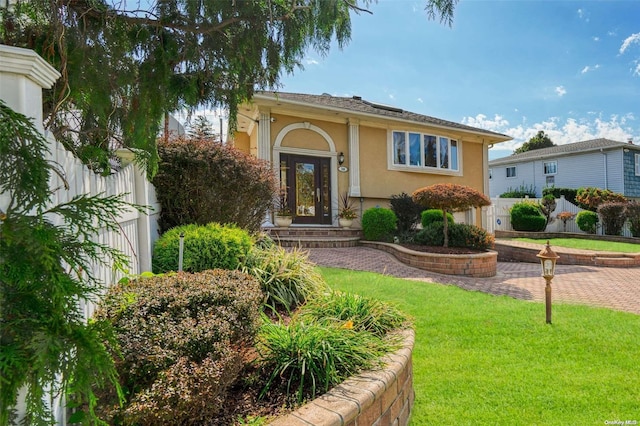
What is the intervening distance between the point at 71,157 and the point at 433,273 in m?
7.96

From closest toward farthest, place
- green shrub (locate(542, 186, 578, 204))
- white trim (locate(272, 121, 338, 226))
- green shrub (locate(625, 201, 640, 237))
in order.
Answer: white trim (locate(272, 121, 338, 226)) < green shrub (locate(625, 201, 640, 237)) < green shrub (locate(542, 186, 578, 204))

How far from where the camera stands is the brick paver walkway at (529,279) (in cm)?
658

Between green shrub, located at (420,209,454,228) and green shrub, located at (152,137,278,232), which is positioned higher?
green shrub, located at (152,137,278,232)

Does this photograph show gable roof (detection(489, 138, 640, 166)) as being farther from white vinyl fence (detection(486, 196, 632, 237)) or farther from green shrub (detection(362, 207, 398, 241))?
green shrub (detection(362, 207, 398, 241))

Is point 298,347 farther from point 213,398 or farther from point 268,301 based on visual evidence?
point 268,301

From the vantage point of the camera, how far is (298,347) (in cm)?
240

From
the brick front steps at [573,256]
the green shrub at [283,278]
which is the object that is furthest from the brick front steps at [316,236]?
the brick front steps at [573,256]

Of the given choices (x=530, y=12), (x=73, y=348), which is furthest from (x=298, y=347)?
(x=530, y=12)

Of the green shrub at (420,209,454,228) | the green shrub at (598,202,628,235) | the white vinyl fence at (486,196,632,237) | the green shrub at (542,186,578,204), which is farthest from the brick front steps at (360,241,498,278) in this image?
the green shrub at (542,186,578,204)

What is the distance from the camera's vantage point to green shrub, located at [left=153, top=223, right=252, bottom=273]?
4.31 m

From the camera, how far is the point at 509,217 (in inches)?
712

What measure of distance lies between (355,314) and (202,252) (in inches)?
83.6

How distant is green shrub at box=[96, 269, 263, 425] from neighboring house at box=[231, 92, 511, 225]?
30.8 ft

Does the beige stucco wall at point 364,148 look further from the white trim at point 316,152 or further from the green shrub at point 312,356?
the green shrub at point 312,356
